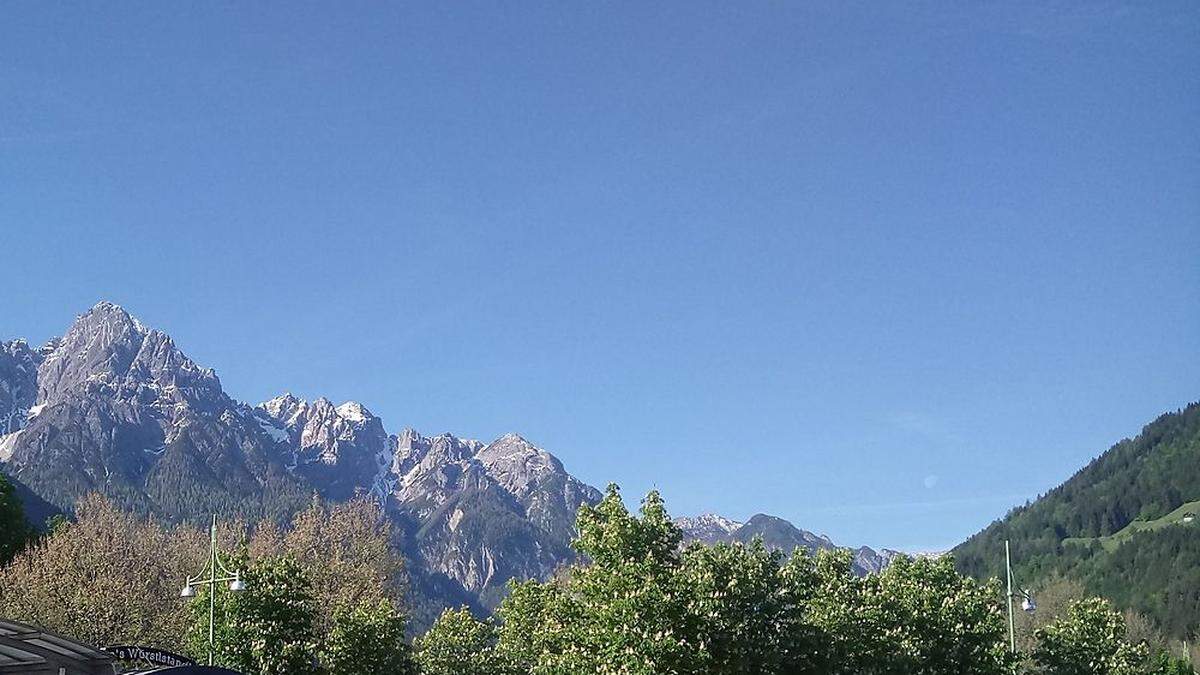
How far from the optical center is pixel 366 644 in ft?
137

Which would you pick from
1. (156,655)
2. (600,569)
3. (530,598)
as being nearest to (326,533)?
(530,598)

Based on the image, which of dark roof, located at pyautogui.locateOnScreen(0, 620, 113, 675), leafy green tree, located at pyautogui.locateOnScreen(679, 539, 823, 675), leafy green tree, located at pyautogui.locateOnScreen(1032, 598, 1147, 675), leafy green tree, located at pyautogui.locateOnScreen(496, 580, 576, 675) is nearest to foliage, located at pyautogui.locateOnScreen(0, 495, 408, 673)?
leafy green tree, located at pyautogui.locateOnScreen(496, 580, 576, 675)

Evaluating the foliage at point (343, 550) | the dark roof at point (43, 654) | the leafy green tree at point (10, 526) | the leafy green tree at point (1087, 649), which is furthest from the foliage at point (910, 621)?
the leafy green tree at point (10, 526)

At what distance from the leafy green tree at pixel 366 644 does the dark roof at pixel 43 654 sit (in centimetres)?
2323

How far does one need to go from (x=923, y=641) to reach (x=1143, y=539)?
174882 mm

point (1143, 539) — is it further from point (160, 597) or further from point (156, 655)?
point (156, 655)

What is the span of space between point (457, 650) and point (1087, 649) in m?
23.9

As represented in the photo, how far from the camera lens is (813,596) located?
40125 millimetres

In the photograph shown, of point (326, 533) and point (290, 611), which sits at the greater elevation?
point (326, 533)

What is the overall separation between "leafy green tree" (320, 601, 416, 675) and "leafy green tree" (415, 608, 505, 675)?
16.7 ft

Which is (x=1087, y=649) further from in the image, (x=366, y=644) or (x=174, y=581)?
(x=174, y=581)

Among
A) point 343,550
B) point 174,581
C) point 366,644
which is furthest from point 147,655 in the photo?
point 343,550

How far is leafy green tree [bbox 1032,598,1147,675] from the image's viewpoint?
46.3 m

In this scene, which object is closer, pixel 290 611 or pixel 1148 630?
pixel 290 611
